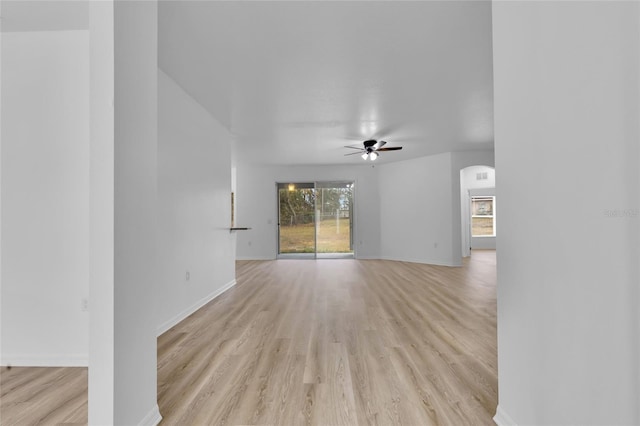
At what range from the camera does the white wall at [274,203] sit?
7996 mm

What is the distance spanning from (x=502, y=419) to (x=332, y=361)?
1102 mm

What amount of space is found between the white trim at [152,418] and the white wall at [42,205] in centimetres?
115

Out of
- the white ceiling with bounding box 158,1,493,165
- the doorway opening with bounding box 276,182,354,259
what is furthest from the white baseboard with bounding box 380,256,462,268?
the white ceiling with bounding box 158,1,493,165

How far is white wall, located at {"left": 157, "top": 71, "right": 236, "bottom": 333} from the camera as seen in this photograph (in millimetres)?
2854

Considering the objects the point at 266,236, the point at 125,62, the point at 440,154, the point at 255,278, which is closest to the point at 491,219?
the point at 440,154

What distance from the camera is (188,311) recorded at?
128 inches

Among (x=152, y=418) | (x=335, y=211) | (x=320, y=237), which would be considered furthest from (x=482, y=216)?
(x=152, y=418)

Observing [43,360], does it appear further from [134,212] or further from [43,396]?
[134,212]

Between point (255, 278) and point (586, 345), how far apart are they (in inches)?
198

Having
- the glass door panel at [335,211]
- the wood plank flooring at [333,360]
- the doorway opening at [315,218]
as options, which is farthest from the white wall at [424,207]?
the wood plank flooring at [333,360]

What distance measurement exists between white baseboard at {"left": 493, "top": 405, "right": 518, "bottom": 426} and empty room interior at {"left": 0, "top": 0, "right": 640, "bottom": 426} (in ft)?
0.06

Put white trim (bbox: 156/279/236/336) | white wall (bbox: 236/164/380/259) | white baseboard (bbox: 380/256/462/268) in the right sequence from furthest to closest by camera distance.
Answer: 1. white wall (bbox: 236/164/380/259)
2. white baseboard (bbox: 380/256/462/268)
3. white trim (bbox: 156/279/236/336)

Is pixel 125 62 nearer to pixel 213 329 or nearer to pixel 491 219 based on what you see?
pixel 213 329

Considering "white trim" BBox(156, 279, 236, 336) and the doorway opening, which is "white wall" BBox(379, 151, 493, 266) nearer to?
the doorway opening
